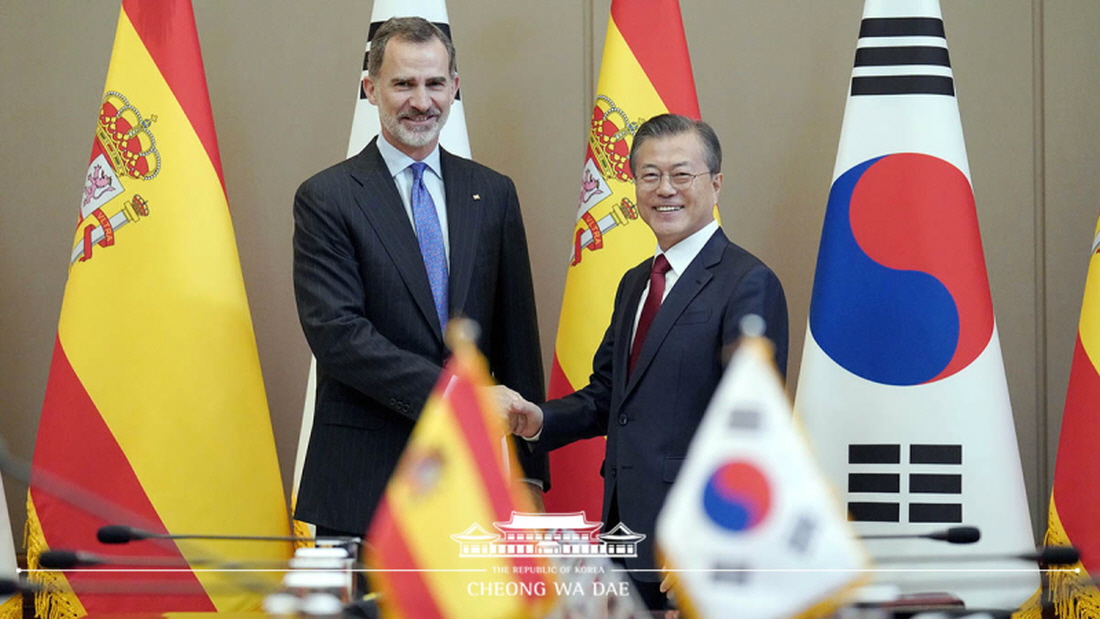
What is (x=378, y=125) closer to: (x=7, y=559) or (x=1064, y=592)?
(x=7, y=559)

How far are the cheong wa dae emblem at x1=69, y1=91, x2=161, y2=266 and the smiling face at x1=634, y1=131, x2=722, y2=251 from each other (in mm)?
1439

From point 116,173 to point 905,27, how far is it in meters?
1.98

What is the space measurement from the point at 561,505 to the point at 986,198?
5.25 ft

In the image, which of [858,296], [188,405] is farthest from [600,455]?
[188,405]

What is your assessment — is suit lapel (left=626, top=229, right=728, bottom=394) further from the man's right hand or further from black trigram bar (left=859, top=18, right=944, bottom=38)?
black trigram bar (left=859, top=18, right=944, bottom=38)

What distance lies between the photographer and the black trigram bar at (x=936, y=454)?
2.78 meters

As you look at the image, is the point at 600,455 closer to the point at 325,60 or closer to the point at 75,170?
the point at 325,60

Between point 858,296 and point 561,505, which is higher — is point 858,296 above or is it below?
above

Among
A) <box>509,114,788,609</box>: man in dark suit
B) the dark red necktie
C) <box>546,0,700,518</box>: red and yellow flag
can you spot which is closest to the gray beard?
<box>509,114,788,609</box>: man in dark suit

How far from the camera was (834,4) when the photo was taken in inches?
142

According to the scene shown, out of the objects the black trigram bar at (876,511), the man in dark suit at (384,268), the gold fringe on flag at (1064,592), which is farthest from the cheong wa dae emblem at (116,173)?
the gold fringe on flag at (1064,592)

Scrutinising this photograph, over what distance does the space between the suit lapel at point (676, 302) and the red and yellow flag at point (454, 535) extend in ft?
2.04

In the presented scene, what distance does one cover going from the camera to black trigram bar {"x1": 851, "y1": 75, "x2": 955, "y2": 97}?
→ 289 centimetres

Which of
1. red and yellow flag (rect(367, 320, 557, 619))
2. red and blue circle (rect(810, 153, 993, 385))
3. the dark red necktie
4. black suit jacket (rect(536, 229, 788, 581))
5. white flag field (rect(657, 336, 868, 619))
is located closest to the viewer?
white flag field (rect(657, 336, 868, 619))
